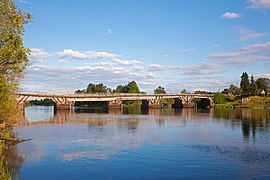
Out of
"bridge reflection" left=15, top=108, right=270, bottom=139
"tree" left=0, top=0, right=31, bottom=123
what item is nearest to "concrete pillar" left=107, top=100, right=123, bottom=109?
"bridge reflection" left=15, top=108, right=270, bottom=139

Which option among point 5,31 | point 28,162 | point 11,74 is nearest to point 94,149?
point 28,162

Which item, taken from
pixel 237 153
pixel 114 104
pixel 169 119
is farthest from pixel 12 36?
pixel 114 104

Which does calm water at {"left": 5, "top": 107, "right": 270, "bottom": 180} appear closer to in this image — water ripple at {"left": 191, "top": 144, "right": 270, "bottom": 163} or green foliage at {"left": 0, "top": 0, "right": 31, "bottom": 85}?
water ripple at {"left": 191, "top": 144, "right": 270, "bottom": 163}

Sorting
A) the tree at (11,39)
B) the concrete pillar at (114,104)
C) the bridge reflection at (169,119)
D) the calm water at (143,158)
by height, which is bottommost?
the calm water at (143,158)

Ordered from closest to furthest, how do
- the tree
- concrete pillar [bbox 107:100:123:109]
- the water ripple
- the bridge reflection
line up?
1. the tree
2. the water ripple
3. the bridge reflection
4. concrete pillar [bbox 107:100:123:109]

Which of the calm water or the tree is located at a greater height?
the tree

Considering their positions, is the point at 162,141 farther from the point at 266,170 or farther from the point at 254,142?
the point at 266,170

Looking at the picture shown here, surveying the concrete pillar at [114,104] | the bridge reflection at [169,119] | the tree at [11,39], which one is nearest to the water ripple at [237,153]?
the bridge reflection at [169,119]

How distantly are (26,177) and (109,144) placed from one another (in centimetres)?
1934

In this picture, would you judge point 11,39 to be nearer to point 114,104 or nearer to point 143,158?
point 143,158

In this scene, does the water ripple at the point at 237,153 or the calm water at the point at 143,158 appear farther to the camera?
the water ripple at the point at 237,153

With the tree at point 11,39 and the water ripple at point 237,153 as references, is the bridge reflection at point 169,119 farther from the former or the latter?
the tree at point 11,39

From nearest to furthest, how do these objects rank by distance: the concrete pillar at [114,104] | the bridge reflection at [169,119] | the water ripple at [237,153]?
the water ripple at [237,153], the bridge reflection at [169,119], the concrete pillar at [114,104]

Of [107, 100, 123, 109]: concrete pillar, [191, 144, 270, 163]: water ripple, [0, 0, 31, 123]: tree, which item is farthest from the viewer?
[107, 100, 123, 109]: concrete pillar
